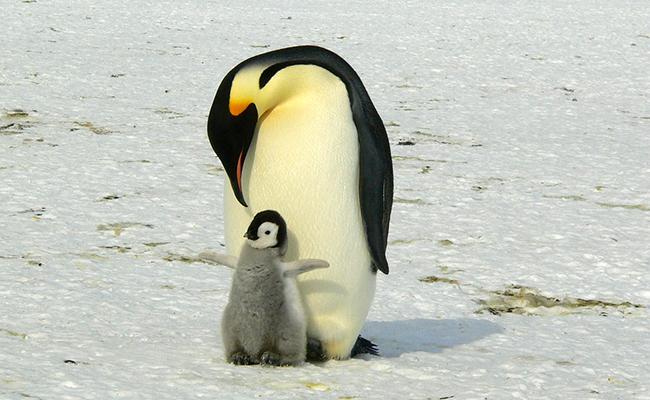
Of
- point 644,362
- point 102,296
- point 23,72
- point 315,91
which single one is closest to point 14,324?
point 102,296

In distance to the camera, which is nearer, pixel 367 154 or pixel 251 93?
pixel 251 93

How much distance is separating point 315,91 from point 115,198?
267cm

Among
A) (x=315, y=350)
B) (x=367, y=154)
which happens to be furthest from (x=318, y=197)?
(x=315, y=350)

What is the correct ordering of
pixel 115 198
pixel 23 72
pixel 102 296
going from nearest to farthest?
pixel 102 296 < pixel 115 198 < pixel 23 72

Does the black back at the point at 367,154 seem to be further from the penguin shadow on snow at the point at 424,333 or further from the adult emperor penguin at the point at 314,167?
the penguin shadow on snow at the point at 424,333

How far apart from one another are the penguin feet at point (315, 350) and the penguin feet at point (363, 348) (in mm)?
122

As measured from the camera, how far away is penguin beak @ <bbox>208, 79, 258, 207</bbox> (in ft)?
11.6

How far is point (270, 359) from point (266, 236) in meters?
0.36

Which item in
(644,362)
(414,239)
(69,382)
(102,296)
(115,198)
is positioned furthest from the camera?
(115,198)

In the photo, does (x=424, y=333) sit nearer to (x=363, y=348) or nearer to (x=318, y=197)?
(x=363, y=348)

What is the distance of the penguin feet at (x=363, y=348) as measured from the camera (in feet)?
12.8

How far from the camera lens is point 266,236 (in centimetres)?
345

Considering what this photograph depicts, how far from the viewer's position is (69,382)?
3209 millimetres

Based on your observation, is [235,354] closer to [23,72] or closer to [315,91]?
[315,91]
